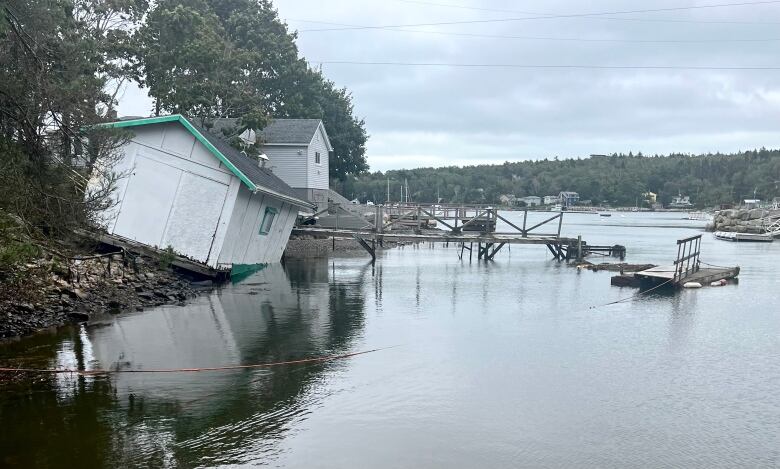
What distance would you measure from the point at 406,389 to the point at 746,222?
74315 mm

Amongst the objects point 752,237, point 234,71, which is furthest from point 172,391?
point 752,237

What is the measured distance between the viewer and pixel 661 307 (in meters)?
20.6

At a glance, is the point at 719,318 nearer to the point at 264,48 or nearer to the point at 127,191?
the point at 127,191

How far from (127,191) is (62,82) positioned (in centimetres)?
838

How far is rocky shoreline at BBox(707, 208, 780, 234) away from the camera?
67.4 m

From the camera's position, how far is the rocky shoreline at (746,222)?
67375 millimetres

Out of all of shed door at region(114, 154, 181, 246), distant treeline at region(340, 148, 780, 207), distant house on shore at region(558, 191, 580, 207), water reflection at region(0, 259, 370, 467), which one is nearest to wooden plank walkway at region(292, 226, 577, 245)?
shed door at region(114, 154, 181, 246)

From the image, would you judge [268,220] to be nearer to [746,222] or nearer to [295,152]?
[295,152]

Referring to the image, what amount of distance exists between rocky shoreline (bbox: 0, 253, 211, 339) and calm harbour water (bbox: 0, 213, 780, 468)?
2.17 feet

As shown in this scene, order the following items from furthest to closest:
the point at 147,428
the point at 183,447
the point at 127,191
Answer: the point at 127,191
the point at 147,428
the point at 183,447

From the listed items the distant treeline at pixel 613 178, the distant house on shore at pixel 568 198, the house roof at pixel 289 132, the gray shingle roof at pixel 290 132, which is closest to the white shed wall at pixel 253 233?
the house roof at pixel 289 132

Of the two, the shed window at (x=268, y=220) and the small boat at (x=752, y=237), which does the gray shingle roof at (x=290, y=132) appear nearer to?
the shed window at (x=268, y=220)

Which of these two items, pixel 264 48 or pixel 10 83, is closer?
pixel 10 83

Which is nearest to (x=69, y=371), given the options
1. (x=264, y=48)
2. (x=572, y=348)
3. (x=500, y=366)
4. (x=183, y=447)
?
(x=183, y=447)
